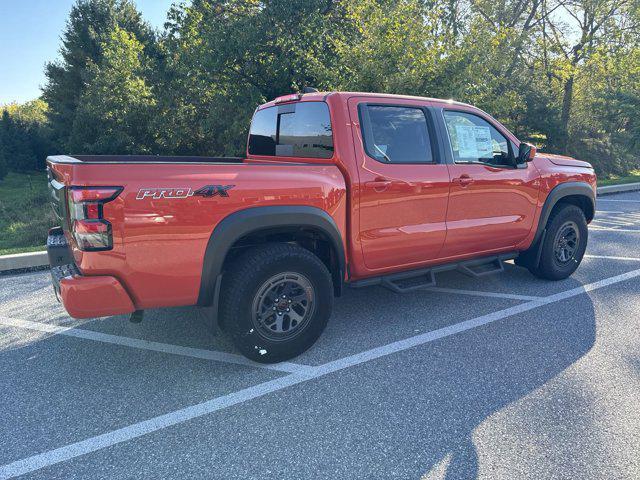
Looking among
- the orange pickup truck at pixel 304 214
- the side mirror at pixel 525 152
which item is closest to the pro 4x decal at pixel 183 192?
the orange pickup truck at pixel 304 214

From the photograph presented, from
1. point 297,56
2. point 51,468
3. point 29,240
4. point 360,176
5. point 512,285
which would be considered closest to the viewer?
point 51,468

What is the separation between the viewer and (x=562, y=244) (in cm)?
490

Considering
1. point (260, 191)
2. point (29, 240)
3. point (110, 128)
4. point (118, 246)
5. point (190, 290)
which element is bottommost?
point (29, 240)

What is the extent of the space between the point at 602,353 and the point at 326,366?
2.10 meters

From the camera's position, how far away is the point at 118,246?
8.39ft

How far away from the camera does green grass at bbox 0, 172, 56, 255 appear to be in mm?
8867

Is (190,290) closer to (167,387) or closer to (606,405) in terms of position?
(167,387)

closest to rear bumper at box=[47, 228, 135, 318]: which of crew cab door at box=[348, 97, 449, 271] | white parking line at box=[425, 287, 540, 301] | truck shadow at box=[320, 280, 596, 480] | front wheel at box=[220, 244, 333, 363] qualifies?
front wheel at box=[220, 244, 333, 363]

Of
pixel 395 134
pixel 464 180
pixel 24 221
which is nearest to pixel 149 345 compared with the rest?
pixel 395 134

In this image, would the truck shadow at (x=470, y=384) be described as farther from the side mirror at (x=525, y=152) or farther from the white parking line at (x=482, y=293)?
the side mirror at (x=525, y=152)

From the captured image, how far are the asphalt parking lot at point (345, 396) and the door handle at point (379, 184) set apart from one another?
1234mm

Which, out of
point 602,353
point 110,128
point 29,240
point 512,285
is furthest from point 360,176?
point 110,128

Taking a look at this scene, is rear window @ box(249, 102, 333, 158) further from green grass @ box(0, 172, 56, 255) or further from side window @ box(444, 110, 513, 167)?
green grass @ box(0, 172, 56, 255)

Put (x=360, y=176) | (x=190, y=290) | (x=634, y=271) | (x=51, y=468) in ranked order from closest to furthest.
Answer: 1. (x=51, y=468)
2. (x=190, y=290)
3. (x=360, y=176)
4. (x=634, y=271)
